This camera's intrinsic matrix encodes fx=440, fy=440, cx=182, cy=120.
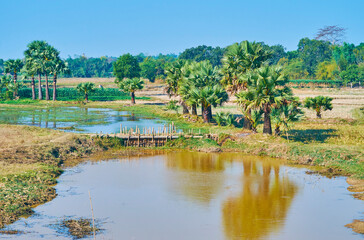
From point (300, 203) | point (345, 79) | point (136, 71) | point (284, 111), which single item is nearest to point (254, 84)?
point (284, 111)

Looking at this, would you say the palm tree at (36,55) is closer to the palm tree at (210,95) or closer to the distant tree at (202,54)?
the palm tree at (210,95)

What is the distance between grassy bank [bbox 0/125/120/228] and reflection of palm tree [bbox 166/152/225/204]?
651cm

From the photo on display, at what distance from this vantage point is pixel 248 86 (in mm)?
36438

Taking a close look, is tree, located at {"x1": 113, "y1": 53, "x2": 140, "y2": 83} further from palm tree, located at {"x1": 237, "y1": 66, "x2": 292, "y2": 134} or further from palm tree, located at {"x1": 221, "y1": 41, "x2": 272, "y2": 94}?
palm tree, located at {"x1": 237, "y1": 66, "x2": 292, "y2": 134}

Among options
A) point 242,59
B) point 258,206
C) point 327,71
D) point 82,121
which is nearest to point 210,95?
point 242,59

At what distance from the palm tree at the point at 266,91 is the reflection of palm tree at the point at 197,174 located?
221 inches

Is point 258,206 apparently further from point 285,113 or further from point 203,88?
point 203,88

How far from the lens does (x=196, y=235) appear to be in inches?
733

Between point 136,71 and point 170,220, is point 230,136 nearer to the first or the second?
point 170,220

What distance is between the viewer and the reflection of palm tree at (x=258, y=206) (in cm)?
1925

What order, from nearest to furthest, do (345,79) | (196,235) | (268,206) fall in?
(196,235), (268,206), (345,79)

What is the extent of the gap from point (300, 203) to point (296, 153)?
990 cm

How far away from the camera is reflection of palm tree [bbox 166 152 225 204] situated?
80.9 ft

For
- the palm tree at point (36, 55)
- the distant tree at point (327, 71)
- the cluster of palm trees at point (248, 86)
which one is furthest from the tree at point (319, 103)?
the distant tree at point (327, 71)
